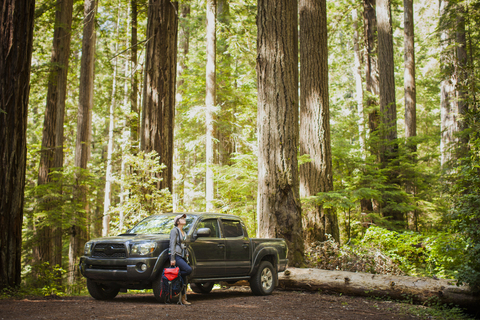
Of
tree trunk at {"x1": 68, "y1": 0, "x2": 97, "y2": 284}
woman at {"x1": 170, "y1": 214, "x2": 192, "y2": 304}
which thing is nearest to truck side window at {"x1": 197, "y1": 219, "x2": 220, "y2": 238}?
woman at {"x1": 170, "y1": 214, "x2": 192, "y2": 304}

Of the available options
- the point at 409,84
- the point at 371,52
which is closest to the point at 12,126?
the point at 371,52

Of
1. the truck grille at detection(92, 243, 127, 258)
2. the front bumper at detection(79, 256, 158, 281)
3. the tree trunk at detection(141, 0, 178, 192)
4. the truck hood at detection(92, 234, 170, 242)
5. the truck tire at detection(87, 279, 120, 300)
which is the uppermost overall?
the tree trunk at detection(141, 0, 178, 192)

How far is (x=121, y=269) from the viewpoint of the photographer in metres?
7.16

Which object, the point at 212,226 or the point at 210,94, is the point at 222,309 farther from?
the point at 210,94

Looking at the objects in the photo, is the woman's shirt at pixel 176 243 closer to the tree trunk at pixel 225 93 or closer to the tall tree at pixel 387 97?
the tall tree at pixel 387 97

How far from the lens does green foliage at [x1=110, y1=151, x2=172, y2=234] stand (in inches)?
470

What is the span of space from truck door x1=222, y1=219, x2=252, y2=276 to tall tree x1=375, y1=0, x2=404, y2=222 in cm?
985

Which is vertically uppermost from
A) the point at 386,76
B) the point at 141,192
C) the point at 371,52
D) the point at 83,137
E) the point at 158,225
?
the point at 371,52

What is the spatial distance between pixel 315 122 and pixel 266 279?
6594 millimetres

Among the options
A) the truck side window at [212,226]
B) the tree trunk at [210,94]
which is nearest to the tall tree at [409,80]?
the tree trunk at [210,94]

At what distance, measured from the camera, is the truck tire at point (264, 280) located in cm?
921

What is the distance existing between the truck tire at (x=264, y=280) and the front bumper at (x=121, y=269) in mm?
2901

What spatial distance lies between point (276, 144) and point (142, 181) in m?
4.23

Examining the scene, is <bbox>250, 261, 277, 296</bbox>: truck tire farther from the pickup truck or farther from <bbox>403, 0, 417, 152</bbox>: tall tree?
<bbox>403, 0, 417, 152</bbox>: tall tree
